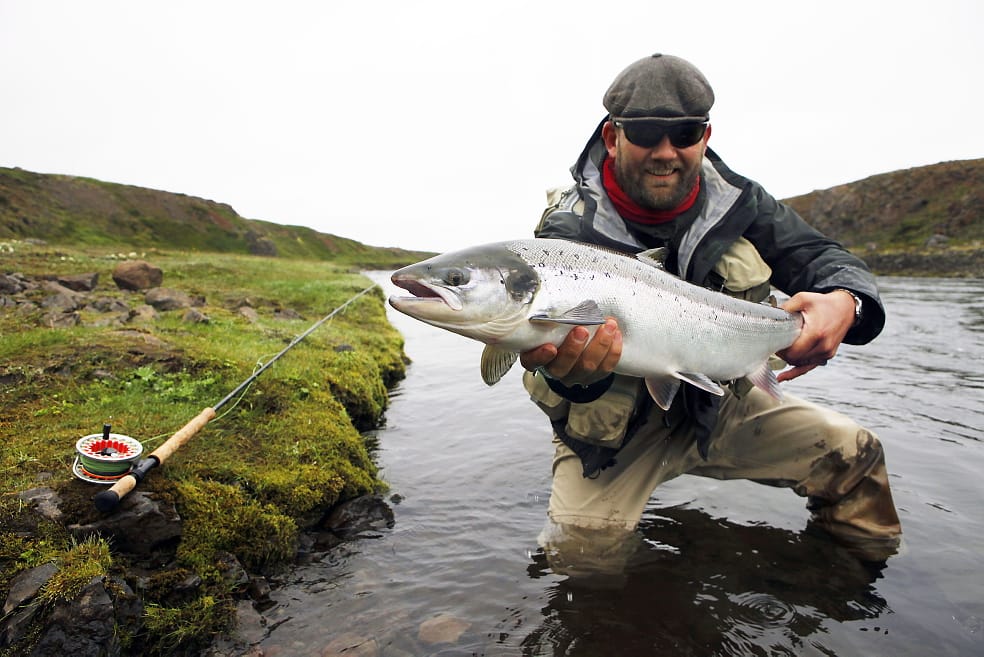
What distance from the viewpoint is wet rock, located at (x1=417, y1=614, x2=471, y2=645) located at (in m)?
3.76

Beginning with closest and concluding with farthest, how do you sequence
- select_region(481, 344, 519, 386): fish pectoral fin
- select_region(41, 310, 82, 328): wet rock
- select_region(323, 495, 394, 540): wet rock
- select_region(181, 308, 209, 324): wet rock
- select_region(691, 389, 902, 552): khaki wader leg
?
select_region(481, 344, 519, 386): fish pectoral fin → select_region(691, 389, 902, 552): khaki wader leg → select_region(323, 495, 394, 540): wet rock → select_region(41, 310, 82, 328): wet rock → select_region(181, 308, 209, 324): wet rock

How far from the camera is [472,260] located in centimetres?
307

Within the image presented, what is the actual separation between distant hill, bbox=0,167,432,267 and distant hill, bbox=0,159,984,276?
126mm

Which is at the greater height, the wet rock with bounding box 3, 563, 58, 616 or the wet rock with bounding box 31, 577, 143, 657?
the wet rock with bounding box 3, 563, 58, 616

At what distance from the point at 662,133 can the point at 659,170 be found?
0.23 meters

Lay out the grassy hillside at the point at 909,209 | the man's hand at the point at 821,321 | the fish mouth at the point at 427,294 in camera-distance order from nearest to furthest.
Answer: the fish mouth at the point at 427,294 → the man's hand at the point at 821,321 → the grassy hillside at the point at 909,209

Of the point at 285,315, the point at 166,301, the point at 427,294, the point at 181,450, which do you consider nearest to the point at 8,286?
the point at 166,301

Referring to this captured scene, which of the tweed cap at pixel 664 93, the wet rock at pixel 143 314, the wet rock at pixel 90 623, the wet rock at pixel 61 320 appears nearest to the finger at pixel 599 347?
the tweed cap at pixel 664 93

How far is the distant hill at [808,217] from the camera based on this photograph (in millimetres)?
47094

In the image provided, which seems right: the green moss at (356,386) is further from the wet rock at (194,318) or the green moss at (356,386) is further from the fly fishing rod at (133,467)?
the fly fishing rod at (133,467)

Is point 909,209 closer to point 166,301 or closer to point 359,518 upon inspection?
point 166,301

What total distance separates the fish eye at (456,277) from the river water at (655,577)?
224 centimetres

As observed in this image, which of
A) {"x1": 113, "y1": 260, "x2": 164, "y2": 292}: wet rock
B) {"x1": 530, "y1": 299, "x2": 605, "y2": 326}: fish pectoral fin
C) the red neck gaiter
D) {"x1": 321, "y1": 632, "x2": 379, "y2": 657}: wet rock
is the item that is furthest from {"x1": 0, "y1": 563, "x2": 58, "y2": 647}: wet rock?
{"x1": 113, "y1": 260, "x2": 164, "y2": 292}: wet rock

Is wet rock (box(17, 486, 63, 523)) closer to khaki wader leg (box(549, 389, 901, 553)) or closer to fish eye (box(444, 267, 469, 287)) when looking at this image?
fish eye (box(444, 267, 469, 287))
